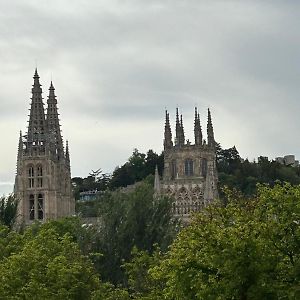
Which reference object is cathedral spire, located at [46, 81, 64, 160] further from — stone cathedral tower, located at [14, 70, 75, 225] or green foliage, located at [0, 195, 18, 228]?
green foliage, located at [0, 195, 18, 228]

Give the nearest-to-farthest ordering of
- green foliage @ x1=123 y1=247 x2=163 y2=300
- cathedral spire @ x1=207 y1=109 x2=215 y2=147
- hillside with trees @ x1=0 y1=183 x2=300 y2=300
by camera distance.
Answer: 1. hillside with trees @ x1=0 y1=183 x2=300 y2=300
2. green foliage @ x1=123 y1=247 x2=163 y2=300
3. cathedral spire @ x1=207 y1=109 x2=215 y2=147

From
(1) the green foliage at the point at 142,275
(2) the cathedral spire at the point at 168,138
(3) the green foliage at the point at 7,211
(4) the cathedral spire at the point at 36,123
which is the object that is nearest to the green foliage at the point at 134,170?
(2) the cathedral spire at the point at 168,138

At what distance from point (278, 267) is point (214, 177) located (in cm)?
10074

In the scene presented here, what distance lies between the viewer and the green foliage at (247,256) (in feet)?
93.1

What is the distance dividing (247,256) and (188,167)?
105m

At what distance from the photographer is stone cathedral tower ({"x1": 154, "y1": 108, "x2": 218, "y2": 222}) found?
127188 mm

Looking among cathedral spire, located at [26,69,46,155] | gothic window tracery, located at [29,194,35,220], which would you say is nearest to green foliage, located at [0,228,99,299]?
gothic window tracery, located at [29,194,35,220]

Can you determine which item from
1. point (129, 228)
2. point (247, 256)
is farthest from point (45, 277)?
point (129, 228)

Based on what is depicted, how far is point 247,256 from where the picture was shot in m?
28.6

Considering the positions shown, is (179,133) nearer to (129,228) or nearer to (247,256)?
(129,228)

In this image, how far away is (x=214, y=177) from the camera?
12912 cm

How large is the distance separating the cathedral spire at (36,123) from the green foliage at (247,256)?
302ft

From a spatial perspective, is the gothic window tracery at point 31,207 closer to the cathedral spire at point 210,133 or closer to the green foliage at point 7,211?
the cathedral spire at point 210,133

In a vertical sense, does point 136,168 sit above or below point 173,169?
above
